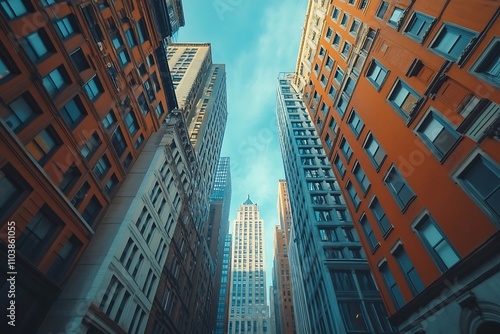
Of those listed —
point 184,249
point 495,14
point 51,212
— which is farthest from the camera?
point 184,249

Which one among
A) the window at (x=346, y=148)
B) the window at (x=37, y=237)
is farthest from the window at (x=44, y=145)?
the window at (x=346, y=148)

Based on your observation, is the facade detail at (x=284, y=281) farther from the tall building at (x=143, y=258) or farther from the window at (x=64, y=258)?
the window at (x=64, y=258)

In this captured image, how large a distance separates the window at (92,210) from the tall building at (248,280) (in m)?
135

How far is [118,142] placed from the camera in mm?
27969

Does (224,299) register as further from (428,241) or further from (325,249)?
(428,241)

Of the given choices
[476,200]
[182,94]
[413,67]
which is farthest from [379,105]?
[182,94]

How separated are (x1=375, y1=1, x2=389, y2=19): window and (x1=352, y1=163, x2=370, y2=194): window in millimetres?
13667

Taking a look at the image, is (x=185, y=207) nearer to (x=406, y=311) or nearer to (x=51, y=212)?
(x=51, y=212)

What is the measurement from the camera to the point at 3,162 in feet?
48.2

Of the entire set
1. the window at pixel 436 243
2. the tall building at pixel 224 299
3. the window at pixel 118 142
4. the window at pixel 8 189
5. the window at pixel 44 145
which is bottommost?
the window at pixel 436 243

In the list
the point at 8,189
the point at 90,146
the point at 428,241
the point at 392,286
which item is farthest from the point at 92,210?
the point at 428,241

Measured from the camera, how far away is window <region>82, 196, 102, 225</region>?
2273 cm

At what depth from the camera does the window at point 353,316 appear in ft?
115

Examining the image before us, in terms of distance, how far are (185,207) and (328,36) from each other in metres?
33.0
